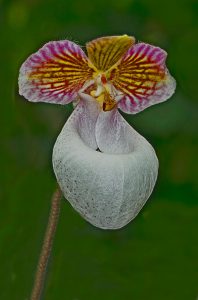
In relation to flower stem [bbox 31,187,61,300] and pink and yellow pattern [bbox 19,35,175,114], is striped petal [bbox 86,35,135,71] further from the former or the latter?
flower stem [bbox 31,187,61,300]

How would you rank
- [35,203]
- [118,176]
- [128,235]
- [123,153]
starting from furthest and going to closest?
1. [128,235]
2. [35,203]
3. [123,153]
4. [118,176]

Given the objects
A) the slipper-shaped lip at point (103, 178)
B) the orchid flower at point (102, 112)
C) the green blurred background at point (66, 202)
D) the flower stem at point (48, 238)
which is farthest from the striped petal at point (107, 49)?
the green blurred background at point (66, 202)

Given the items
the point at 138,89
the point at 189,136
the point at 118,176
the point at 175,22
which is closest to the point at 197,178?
the point at 189,136

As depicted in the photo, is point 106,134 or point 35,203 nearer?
Result: point 106,134

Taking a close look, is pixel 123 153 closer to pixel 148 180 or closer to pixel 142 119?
pixel 148 180

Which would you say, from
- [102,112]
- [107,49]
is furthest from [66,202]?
[107,49]

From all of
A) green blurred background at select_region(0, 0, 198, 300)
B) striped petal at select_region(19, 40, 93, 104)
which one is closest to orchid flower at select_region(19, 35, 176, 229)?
striped petal at select_region(19, 40, 93, 104)

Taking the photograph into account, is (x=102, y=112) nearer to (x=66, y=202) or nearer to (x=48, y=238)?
(x=48, y=238)
